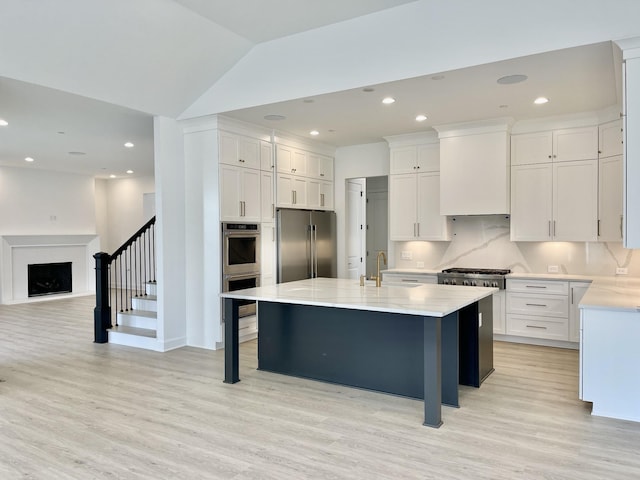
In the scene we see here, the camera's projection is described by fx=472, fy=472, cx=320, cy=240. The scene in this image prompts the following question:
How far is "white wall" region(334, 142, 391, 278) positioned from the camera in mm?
7207

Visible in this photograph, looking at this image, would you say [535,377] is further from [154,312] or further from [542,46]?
[154,312]

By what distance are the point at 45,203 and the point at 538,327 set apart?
974 centimetres

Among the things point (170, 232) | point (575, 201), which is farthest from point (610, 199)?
point (170, 232)

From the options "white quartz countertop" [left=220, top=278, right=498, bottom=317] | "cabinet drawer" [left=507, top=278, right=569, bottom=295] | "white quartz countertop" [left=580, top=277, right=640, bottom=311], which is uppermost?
"white quartz countertop" [left=220, top=278, right=498, bottom=317]

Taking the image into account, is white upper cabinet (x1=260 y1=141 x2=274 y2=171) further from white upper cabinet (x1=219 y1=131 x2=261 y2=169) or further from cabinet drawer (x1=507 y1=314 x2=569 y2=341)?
cabinet drawer (x1=507 y1=314 x2=569 y2=341)

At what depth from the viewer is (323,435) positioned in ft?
10.6

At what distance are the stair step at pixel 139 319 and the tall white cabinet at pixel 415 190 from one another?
3.45 meters

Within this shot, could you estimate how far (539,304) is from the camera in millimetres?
5570

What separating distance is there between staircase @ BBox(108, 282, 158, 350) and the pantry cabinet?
1.75 meters

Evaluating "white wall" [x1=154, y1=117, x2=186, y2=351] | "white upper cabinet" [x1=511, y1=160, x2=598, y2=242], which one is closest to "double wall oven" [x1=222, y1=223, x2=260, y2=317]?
"white wall" [x1=154, y1=117, x2=186, y2=351]

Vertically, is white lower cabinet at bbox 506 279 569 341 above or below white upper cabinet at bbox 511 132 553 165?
below

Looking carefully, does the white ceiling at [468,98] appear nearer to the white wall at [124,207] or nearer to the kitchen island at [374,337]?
the kitchen island at [374,337]

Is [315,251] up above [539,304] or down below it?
above

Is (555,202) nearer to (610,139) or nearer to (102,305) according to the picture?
(610,139)
